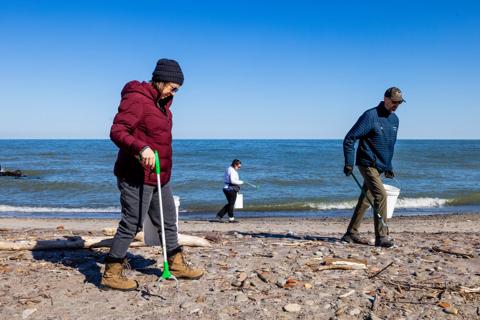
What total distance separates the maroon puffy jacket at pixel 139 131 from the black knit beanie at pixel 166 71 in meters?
0.14

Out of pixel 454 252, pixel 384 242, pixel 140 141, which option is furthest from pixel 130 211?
pixel 454 252

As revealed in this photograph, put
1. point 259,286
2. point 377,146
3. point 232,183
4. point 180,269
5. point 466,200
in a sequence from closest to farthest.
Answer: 1. point 259,286
2. point 180,269
3. point 377,146
4. point 232,183
5. point 466,200

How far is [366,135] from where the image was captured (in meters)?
6.70

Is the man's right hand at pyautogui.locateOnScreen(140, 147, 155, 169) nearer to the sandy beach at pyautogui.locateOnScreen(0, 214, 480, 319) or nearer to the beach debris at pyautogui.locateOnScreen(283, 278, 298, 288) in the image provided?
the sandy beach at pyautogui.locateOnScreen(0, 214, 480, 319)

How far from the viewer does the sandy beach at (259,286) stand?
4.02 metres

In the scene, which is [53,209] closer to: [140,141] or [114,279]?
[114,279]

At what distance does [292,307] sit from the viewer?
411 centimetres

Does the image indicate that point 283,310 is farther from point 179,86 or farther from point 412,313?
point 179,86

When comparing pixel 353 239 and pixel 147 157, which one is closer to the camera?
pixel 147 157

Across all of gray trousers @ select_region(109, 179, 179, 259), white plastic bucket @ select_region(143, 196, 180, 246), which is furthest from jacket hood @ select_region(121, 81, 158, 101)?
white plastic bucket @ select_region(143, 196, 180, 246)

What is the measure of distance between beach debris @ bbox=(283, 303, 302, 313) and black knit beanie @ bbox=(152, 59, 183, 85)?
2.31 m

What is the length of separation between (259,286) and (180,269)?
32.9 inches

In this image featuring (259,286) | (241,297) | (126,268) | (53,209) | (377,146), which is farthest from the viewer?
(53,209)

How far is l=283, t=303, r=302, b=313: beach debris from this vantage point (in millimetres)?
4060
